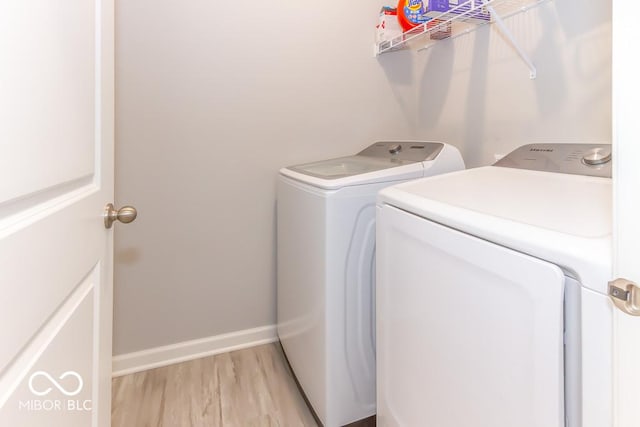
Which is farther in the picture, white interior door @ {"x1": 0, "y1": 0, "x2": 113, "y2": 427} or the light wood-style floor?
the light wood-style floor

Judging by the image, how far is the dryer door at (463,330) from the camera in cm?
59

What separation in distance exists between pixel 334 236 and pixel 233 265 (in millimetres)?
838

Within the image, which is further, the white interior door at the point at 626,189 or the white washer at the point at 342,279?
the white washer at the point at 342,279

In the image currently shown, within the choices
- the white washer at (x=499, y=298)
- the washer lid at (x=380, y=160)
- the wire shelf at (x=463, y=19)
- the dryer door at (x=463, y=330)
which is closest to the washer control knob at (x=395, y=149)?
the washer lid at (x=380, y=160)

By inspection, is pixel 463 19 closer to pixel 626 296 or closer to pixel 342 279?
pixel 342 279

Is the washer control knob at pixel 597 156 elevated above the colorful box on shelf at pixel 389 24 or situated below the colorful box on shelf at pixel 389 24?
below

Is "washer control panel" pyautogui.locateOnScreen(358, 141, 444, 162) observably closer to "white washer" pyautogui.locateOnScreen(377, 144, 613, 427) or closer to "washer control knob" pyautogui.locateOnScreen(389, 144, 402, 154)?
"washer control knob" pyautogui.locateOnScreen(389, 144, 402, 154)

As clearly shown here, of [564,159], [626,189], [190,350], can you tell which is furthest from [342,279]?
[190,350]

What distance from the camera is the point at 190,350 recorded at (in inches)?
73.0

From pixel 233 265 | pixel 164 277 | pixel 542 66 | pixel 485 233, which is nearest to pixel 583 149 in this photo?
pixel 542 66

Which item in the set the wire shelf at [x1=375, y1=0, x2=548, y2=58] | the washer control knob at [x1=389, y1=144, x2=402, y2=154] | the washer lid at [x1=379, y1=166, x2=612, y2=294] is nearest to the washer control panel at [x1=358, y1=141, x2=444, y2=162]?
the washer control knob at [x1=389, y1=144, x2=402, y2=154]

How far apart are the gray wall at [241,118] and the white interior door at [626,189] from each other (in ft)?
3.46

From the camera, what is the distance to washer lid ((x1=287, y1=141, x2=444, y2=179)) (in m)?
1.44

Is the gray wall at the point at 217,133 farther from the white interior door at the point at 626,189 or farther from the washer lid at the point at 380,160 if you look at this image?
the white interior door at the point at 626,189
